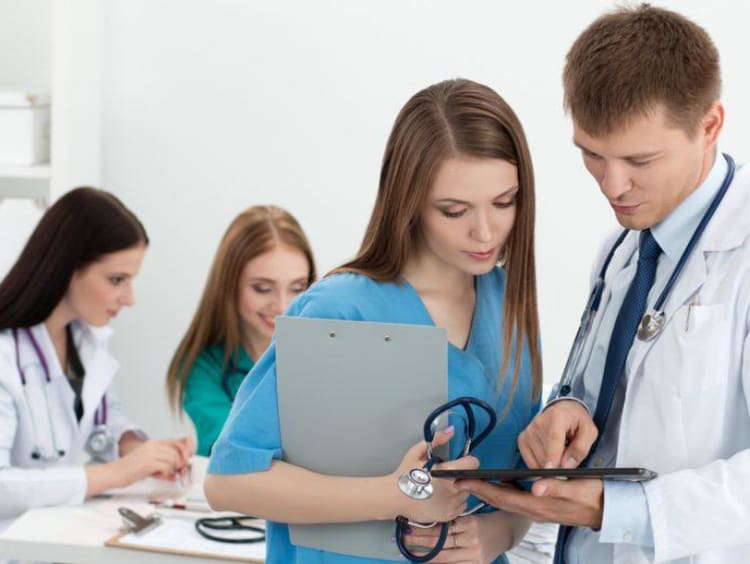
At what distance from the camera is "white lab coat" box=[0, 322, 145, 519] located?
259 centimetres

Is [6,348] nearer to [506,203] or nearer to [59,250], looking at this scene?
[59,250]

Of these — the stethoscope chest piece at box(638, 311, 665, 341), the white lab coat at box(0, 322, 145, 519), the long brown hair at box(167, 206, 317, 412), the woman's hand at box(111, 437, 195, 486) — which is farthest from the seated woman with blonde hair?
the stethoscope chest piece at box(638, 311, 665, 341)

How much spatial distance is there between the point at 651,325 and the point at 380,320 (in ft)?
1.21

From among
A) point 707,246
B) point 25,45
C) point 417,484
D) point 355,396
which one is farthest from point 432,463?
point 25,45

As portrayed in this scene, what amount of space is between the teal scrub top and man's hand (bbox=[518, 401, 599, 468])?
160 cm

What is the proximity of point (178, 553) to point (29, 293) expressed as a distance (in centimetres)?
86

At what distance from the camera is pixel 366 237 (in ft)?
5.52

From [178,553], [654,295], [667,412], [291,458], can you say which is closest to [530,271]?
[654,295]

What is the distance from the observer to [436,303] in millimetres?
1703

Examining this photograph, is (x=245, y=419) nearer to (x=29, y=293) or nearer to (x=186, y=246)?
(x=29, y=293)

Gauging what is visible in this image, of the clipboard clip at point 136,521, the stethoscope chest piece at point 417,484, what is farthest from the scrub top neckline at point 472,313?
the clipboard clip at point 136,521

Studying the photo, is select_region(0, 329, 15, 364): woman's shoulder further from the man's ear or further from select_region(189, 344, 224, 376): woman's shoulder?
the man's ear

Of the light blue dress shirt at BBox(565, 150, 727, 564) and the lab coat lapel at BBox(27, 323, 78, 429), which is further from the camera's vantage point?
the lab coat lapel at BBox(27, 323, 78, 429)

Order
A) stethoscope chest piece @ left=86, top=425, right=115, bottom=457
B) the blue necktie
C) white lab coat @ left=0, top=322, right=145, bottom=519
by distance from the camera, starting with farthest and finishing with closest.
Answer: stethoscope chest piece @ left=86, top=425, right=115, bottom=457 < white lab coat @ left=0, top=322, right=145, bottom=519 < the blue necktie
